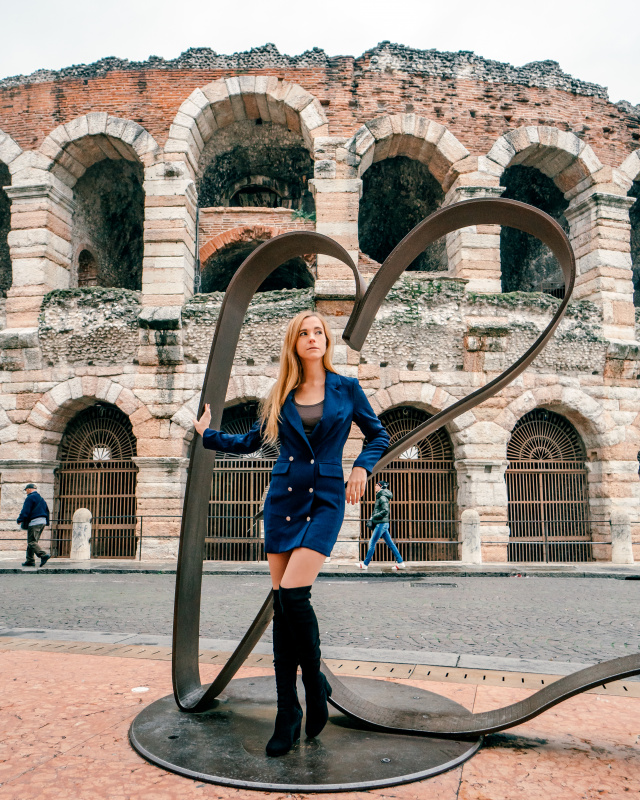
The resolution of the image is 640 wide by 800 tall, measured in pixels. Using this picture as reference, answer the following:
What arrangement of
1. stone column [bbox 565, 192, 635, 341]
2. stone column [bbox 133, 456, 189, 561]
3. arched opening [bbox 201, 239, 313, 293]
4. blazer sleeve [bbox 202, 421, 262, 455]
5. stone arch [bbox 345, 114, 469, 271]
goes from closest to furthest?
1. blazer sleeve [bbox 202, 421, 262, 455]
2. stone column [bbox 133, 456, 189, 561]
3. stone arch [bbox 345, 114, 469, 271]
4. stone column [bbox 565, 192, 635, 341]
5. arched opening [bbox 201, 239, 313, 293]

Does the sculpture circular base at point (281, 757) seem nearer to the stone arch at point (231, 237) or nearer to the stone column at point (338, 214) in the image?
the stone column at point (338, 214)

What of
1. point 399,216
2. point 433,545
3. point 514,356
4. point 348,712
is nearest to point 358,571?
point 433,545

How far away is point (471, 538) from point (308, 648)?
10526 mm

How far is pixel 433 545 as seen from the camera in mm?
13656

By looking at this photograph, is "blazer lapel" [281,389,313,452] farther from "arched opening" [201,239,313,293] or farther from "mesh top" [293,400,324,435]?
"arched opening" [201,239,313,293]

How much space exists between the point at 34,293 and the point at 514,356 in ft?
34.3

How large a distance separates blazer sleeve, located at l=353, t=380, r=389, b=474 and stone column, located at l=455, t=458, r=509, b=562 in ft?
35.0

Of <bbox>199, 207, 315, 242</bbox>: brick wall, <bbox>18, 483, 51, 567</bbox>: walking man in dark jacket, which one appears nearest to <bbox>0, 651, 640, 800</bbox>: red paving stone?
<bbox>18, 483, 51, 567</bbox>: walking man in dark jacket

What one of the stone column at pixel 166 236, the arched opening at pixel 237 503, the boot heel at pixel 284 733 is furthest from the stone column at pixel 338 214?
the boot heel at pixel 284 733

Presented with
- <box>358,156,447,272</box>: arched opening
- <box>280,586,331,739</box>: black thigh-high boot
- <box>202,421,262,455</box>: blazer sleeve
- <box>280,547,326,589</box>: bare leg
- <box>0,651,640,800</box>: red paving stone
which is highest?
<box>358,156,447,272</box>: arched opening

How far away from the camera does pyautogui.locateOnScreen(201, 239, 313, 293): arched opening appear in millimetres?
15969

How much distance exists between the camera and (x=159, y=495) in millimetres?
13352

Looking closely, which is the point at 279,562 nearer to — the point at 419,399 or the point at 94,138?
the point at 419,399

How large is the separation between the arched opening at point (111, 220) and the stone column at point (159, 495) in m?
5.78
